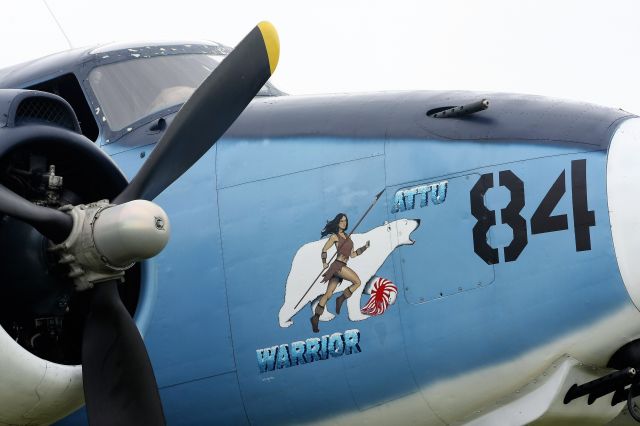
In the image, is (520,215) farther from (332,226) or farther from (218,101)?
(218,101)

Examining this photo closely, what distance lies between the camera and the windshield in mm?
11070

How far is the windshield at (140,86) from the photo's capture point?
11070 mm

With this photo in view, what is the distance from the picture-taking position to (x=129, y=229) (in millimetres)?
8180

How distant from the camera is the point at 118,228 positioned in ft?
27.0

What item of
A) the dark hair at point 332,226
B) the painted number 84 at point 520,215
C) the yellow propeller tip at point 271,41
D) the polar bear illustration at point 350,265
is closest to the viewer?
the painted number 84 at point 520,215

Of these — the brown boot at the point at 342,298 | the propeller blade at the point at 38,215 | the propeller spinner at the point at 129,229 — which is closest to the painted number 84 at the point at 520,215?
the brown boot at the point at 342,298

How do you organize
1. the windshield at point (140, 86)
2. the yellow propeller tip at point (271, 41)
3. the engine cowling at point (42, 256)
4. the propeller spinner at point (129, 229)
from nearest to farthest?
the propeller spinner at point (129, 229) < the engine cowling at point (42, 256) < the yellow propeller tip at point (271, 41) < the windshield at point (140, 86)

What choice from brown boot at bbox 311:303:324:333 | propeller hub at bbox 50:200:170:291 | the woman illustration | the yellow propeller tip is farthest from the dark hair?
propeller hub at bbox 50:200:170:291

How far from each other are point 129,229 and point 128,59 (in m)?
3.71

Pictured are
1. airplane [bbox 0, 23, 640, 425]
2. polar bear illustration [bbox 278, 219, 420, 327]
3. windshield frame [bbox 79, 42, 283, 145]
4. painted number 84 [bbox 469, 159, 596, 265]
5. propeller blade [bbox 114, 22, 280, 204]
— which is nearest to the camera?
airplane [bbox 0, 23, 640, 425]

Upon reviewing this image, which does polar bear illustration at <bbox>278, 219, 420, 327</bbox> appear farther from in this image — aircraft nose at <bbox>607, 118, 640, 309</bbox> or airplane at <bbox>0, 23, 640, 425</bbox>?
aircraft nose at <bbox>607, 118, 640, 309</bbox>

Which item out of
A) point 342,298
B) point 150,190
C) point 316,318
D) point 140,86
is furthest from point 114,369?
point 140,86

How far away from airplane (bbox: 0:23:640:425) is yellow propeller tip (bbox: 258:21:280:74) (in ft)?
0.10

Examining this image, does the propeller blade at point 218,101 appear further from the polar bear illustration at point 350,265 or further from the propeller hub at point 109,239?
the polar bear illustration at point 350,265
